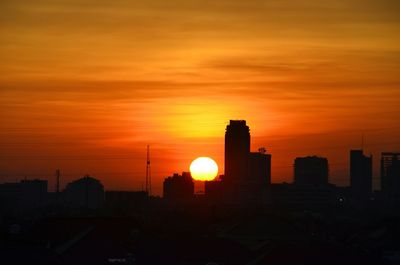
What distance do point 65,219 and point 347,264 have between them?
73.0 ft

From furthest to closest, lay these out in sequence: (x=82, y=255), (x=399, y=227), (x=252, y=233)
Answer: (x=252, y=233) < (x=399, y=227) < (x=82, y=255)

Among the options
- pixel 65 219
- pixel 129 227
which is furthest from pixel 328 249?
pixel 65 219

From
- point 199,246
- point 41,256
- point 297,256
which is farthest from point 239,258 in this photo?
point 41,256

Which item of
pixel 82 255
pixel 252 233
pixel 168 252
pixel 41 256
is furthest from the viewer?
pixel 252 233

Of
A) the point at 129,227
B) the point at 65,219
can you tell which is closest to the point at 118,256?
the point at 129,227

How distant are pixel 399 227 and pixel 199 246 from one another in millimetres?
27911

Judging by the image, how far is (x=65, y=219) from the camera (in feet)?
243

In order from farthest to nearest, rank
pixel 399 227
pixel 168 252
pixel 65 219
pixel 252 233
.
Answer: pixel 252 233 < pixel 399 227 < pixel 65 219 < pixel 168 252

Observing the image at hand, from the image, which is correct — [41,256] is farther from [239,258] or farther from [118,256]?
[239,258]

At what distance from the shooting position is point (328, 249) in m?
66.4

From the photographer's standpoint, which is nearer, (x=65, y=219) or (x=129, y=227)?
(x=129, y=227)

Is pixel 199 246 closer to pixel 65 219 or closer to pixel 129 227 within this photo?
pixel 129 227

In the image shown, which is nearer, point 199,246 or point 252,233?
point 199,246

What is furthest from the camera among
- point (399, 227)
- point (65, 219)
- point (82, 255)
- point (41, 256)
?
point (399, 227)
